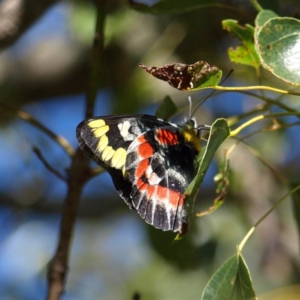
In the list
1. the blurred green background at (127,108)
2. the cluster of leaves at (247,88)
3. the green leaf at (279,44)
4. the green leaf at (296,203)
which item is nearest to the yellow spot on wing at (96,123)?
the cluster of leaves at (247,88)

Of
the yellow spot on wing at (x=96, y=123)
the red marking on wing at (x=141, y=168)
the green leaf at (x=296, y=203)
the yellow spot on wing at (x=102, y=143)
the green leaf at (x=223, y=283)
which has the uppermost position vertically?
the yellow spot on wing at (x=96, y=123)

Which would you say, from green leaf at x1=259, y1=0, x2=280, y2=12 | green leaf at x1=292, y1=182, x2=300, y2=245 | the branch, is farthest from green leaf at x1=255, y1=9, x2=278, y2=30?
the branch

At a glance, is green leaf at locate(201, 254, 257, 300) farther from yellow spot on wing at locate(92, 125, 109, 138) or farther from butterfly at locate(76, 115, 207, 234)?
yellow spot on wing at locate(92, 125, 109, 138)

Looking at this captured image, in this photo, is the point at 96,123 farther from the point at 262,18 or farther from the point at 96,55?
the point at 262,18

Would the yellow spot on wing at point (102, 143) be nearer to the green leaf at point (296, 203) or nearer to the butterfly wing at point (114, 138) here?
the butterfly wing at point (114, 138)

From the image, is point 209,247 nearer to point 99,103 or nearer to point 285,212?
point 99,103
